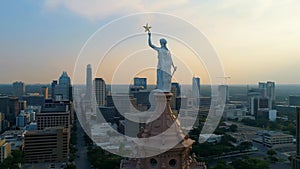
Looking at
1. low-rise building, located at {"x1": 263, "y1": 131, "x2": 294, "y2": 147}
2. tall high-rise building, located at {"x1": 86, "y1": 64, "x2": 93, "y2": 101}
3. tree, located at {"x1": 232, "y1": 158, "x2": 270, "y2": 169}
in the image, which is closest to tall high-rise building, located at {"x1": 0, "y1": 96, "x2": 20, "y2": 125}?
low-rise building, located at {"x1": 263, "y1": 131, "x2": 294, "y2": 147}

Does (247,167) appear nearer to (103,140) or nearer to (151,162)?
(103,140)

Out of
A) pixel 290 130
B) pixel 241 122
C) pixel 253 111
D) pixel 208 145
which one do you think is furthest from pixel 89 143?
pixel 253 111

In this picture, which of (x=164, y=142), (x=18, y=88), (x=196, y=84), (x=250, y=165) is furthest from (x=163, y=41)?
(x=18, y=88)

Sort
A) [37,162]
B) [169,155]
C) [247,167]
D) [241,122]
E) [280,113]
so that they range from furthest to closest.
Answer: [280,113] < [241,122] < [37,162] < [247,167] < [169,155]

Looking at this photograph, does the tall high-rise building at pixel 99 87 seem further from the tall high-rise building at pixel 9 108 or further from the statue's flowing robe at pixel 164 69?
the tall high-rise building at pixel 9 108

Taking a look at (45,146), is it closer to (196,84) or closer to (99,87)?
(99,87)

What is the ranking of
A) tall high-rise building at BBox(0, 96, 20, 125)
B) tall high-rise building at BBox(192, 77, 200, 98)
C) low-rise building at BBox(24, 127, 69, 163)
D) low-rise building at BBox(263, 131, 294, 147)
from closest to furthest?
tall high-rise building at BBox(192, 77, 200, 98)
low-rise building at BBox(24, 127, 69, 163)
low-rise building at BBox(263, 131, 294, 147)
tall high-rise building at BBox(0, 96, 20, 125)

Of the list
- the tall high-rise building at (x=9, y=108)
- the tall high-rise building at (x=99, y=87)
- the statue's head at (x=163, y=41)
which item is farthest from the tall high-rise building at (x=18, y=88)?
the statue's head at (x=163, y=41)

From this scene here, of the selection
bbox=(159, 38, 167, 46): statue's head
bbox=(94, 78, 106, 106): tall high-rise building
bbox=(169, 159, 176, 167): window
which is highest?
bbox=(159, 38, 167, 46): statue's head

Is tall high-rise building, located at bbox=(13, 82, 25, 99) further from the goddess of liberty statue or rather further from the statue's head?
the statue's head
